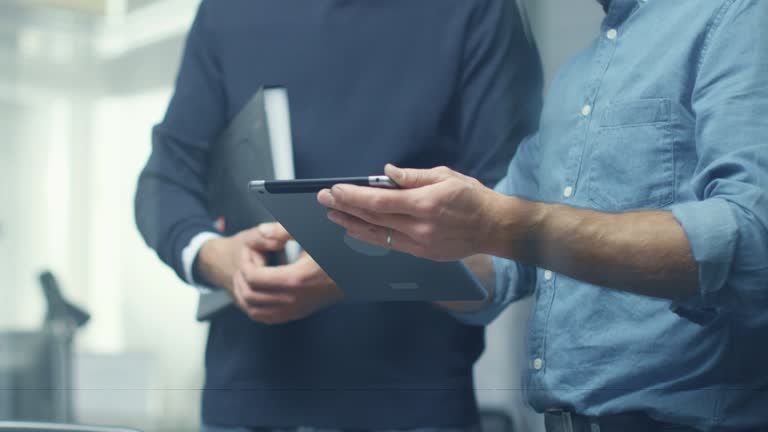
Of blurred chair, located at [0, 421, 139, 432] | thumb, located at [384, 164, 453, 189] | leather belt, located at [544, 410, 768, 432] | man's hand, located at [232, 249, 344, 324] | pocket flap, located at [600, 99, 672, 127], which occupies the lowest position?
blurred chair, located at [0, 421, 139, 432]

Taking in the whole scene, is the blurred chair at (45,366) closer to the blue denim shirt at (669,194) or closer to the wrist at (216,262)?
the wrist at (216,262)

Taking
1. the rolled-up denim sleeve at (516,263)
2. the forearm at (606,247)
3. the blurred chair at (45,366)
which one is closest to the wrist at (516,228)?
the forearm at (606,247)

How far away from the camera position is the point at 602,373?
0.85 meters

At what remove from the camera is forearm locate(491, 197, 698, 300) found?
0.76 meters

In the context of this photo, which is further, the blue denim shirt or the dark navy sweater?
the dark navy sweater

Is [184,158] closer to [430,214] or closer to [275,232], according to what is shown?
[275,232]

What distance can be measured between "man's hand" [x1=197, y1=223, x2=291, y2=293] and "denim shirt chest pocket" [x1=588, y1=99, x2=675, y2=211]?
Answer: 0.37 m

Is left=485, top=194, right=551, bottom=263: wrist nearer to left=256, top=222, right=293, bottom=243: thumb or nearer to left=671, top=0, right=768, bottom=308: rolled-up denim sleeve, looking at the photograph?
left=671, top=0, right=768, bottom=308: rolled-up denim sleeve

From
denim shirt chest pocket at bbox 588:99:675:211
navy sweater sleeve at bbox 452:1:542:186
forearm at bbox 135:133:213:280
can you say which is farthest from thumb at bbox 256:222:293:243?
denim shirt chest pocket at bbox 588:99:675:211

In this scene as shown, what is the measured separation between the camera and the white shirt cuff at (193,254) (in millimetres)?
1087

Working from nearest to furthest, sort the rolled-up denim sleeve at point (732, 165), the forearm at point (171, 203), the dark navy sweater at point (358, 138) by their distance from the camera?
the rolled-up denim sleeve at point (732, 165) → the dark navy sweater at point (358, 138) → the forearm at point (171, 203)

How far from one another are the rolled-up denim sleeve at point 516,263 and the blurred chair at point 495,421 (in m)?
0.12

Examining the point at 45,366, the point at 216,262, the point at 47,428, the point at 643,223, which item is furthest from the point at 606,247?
the point at 45,366

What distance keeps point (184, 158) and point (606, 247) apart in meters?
0.58
